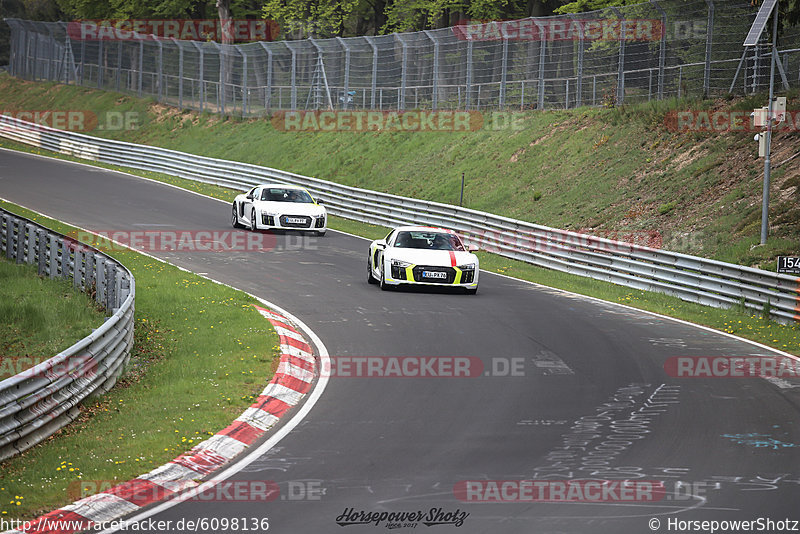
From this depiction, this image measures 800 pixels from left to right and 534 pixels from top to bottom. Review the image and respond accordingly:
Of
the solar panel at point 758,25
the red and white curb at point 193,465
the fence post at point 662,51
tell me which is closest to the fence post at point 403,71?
the fence post at point 662,51

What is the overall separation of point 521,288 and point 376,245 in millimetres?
3114

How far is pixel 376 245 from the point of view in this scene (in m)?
19.9

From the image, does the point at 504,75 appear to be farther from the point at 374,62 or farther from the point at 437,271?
the point at 437,271

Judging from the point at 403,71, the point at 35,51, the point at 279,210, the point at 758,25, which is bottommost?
the point at 279,210

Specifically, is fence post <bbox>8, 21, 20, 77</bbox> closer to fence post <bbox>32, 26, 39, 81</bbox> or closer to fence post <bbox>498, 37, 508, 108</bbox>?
fence post <bbox>32, 26, 39, 81</bbox>

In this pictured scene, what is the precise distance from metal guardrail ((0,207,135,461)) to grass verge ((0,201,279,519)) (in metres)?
0.17

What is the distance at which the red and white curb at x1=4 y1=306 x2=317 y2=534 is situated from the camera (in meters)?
7.50

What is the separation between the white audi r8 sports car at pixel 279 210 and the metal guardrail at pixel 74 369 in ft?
27.2

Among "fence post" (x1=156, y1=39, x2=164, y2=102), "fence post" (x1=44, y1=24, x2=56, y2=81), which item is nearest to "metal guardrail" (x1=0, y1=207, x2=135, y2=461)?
"fence post" (x1=156, y1=39, x2=164, y2=102)

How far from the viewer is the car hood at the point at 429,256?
1897cm

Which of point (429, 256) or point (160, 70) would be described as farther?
point (160, 70)

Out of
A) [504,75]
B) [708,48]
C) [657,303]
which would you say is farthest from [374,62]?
[657,303]

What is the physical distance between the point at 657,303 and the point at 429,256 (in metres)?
4.63

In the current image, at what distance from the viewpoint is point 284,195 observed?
1057 inches
